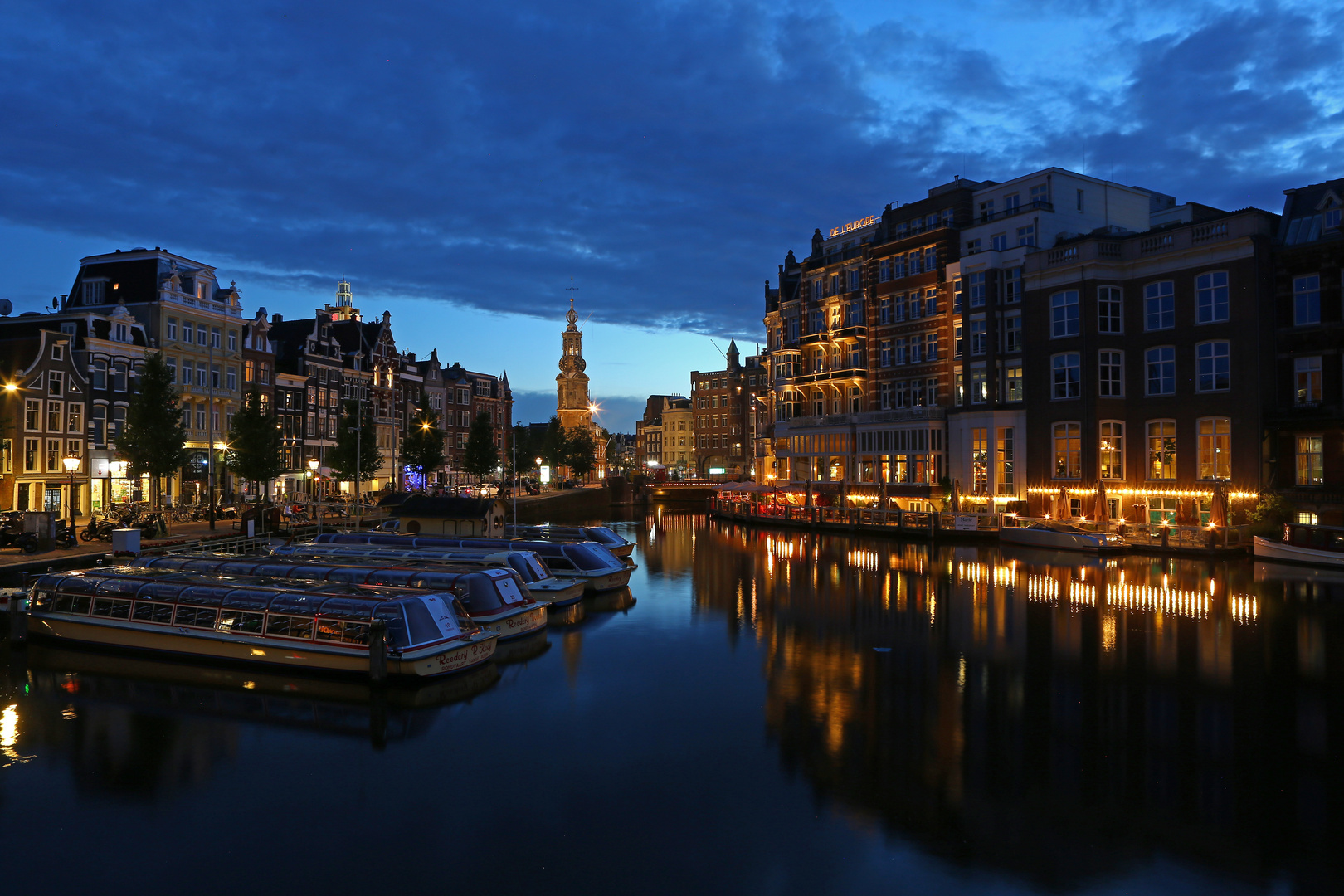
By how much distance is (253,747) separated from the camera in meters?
16.7

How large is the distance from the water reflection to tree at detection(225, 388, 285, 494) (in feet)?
120

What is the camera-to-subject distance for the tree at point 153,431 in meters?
51.6

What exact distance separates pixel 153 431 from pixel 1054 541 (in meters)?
52.4

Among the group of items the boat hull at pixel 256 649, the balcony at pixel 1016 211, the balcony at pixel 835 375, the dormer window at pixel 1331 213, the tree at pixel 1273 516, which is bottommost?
the boat hull at pixel 256 649

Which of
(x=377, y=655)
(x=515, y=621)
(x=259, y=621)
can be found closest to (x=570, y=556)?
(x=515, y=621)

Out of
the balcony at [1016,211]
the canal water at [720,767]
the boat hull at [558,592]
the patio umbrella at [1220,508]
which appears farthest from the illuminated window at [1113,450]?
the boat hull at [558,592]

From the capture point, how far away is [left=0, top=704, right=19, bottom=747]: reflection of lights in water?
1714cm

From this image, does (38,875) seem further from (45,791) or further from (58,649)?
(58,649)

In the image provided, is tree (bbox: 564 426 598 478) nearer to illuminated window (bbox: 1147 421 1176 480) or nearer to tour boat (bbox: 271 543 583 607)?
illuminated window (bbox: 1147 421 1176 480)

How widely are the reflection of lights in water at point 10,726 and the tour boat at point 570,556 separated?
18.4 metres

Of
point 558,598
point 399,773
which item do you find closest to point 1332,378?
point 558,598

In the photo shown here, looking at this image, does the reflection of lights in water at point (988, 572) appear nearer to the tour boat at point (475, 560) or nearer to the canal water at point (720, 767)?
the canal water at point (720, 767)

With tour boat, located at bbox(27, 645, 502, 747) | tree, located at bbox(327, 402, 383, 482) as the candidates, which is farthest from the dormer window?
tree, located at bbox(327, 402, 383, 482)

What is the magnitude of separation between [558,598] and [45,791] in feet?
61.4
